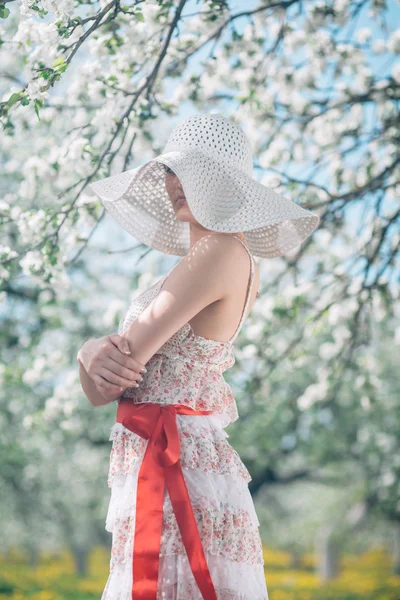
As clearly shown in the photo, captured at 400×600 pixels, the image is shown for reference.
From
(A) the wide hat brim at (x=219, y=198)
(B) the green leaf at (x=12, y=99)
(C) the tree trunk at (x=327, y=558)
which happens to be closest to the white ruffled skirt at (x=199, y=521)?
(A) the wide hat brim at (x=219, y=198)

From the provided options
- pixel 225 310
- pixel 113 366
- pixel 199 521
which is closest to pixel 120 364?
pixel 113 366

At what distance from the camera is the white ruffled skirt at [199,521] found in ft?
4.84

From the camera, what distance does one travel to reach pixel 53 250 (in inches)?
112

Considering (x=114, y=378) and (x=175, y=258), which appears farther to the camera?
(x=175, y=258)

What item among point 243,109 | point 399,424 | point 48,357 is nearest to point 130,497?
point 243,109

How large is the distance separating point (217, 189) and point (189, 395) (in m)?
0.55

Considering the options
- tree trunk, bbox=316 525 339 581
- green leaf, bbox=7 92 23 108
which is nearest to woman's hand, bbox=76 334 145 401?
green leaf, bbox=7 92 23 108

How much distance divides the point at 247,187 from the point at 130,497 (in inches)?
33.4

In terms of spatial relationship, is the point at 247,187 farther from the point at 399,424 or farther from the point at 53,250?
the point at 399,424

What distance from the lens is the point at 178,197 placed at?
1.81m

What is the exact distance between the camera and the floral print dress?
1.49 meters

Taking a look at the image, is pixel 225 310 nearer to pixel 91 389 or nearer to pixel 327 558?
pixel 91 389

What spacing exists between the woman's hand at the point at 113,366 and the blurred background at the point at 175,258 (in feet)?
2.57

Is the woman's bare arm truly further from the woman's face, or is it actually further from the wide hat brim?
the woman's face
